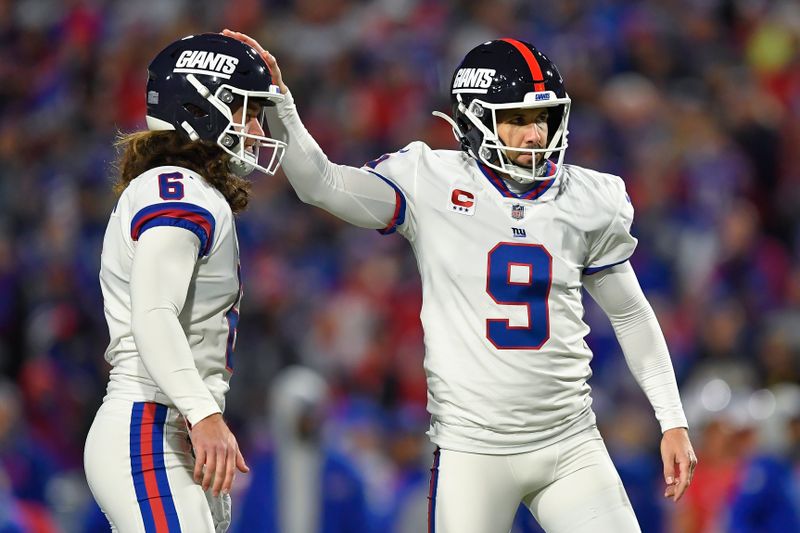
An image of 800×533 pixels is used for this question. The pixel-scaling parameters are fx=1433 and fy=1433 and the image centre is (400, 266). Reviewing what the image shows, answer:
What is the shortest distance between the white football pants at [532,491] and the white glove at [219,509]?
53 centimetres

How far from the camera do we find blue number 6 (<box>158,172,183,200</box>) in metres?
3.17

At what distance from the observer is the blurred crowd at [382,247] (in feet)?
20.6

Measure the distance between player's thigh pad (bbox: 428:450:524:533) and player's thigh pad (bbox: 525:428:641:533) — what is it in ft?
0.32

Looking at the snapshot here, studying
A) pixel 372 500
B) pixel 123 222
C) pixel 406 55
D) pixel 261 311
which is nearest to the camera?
pixel 123 222

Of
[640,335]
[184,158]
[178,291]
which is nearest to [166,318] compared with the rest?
[178,291]

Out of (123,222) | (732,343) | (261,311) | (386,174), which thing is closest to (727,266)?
(732,343)

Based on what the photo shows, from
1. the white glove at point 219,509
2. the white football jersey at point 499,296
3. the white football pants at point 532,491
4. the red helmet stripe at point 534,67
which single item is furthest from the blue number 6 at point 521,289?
the white glove at point 219,509

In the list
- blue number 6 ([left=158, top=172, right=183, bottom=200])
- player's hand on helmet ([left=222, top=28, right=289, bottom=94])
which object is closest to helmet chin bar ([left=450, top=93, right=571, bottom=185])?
player's hand on helmet ([left=222, top=28, right=289, bottom=94])

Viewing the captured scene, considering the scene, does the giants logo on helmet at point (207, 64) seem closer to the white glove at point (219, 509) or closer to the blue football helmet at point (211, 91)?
the blue football helmet at point (211, 91)

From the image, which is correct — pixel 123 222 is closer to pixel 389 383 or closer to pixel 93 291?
pixel 389 383

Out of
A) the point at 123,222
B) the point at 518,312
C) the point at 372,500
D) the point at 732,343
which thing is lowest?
the point at 372,500

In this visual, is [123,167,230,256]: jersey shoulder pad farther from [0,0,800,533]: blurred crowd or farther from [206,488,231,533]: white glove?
[0,0,800,533]: blurred crowd

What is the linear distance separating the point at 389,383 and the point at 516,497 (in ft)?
13.0

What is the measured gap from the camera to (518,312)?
3598mm
